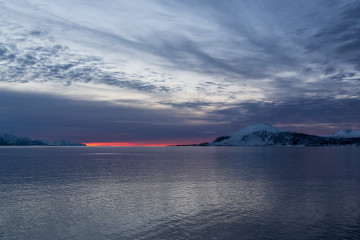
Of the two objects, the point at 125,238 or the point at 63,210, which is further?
the point at 63,210

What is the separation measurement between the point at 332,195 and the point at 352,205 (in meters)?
6.95

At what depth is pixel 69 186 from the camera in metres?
52.8

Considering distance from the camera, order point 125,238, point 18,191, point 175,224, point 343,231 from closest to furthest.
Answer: point 125,238 → point 343,231 → point 175,224 → point 18,191

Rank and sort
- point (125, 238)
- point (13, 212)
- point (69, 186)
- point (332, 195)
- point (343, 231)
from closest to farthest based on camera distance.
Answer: point (125, 238) < point (343, 231) < point (13, 212) < point (332, 195) < point (69, 186)

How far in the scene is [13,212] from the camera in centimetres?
3319

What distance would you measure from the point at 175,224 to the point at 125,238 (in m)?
5.86

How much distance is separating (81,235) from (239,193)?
27108 millimetres

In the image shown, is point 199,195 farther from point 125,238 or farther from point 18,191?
point 18,191

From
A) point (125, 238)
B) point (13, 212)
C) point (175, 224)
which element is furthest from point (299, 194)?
point (13, 212)

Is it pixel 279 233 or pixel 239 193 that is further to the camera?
pixel 239 193

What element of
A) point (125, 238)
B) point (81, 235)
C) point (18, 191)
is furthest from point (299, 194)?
point (18, 191)

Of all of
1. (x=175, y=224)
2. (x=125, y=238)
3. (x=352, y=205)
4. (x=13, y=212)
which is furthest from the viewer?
(x=352, y=205)

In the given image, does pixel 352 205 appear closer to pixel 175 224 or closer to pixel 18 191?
pixel 175 224

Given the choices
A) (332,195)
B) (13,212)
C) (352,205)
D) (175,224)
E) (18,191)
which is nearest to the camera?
(175,224)
